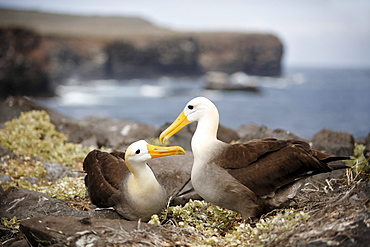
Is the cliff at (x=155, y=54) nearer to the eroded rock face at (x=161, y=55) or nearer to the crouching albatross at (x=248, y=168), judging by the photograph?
the eroded rock face at (x=161, y=55)

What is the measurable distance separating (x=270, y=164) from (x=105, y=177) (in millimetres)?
2006

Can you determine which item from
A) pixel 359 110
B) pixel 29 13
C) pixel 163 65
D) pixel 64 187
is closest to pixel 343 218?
pixel 64 187

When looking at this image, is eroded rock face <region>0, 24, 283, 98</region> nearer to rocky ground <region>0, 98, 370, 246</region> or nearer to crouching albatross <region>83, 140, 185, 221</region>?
rocky ground <region>0, 98, 370, 246</region>

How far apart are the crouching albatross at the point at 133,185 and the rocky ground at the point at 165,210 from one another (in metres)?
0.20

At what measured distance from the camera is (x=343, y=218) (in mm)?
3709

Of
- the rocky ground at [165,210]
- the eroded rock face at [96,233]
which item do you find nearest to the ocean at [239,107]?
the rocky ground at [165,210]

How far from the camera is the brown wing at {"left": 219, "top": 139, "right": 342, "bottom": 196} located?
15.3ft

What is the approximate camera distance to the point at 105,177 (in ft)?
16.9

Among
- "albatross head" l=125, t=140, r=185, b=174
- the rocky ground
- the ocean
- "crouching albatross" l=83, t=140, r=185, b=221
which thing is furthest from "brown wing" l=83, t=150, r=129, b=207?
the ocean

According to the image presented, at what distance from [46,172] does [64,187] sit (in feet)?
3.68

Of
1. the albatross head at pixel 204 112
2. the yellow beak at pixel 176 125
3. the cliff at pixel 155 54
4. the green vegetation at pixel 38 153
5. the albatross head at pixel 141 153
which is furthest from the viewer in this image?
the cliff at pixel 155 54

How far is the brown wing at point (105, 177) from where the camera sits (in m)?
4.96

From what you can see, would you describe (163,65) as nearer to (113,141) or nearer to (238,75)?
(238,75)

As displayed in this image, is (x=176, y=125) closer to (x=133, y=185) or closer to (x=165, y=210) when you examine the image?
(x=133, y=185)
